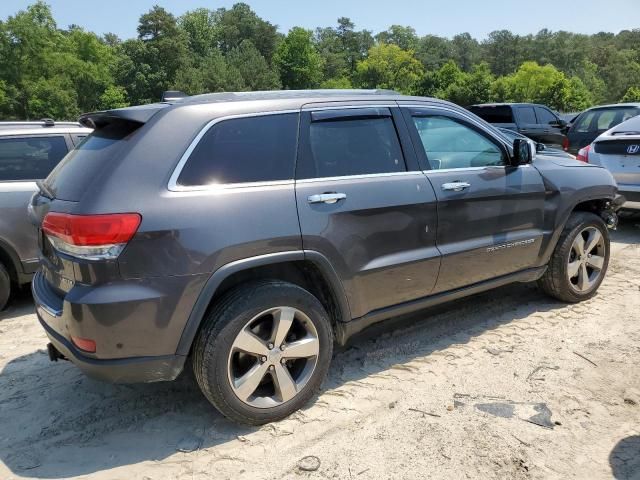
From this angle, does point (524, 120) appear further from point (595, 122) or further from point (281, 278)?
point (281, 278)

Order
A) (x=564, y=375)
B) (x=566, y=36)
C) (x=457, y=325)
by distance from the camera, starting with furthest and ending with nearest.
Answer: (x=566, y=36) < (x=457, y=325) < (x=564, y=375)

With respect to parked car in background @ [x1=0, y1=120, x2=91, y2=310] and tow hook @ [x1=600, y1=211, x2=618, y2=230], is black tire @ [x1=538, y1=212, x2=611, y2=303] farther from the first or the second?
parked car in background @ [x1=0, y1=120, x2=91, y2=310]

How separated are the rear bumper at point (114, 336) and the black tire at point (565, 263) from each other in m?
3.28

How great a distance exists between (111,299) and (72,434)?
1041mm

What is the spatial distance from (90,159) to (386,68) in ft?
366

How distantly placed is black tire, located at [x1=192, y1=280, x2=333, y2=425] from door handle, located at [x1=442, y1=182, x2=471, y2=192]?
1284 mm

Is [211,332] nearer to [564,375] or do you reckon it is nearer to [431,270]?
[431,270]

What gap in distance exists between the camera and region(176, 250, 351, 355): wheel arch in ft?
8.63

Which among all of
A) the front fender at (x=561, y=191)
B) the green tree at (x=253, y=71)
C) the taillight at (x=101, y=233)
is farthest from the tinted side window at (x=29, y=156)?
the green tree at (x=253, y=71)

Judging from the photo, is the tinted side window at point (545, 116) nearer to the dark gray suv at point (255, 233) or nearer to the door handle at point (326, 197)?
the dark gray suv at point (255, 233)

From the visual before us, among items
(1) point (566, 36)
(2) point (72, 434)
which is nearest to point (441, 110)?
(2) point (72, 434)

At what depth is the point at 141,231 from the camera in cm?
247

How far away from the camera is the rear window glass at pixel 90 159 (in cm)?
266

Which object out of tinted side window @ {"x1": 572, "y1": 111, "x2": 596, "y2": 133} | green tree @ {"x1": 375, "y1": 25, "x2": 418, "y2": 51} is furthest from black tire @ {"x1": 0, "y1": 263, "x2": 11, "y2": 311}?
green tree @ {"x1": 375, "y1": 25, "x2": 418, "y2": 51}
